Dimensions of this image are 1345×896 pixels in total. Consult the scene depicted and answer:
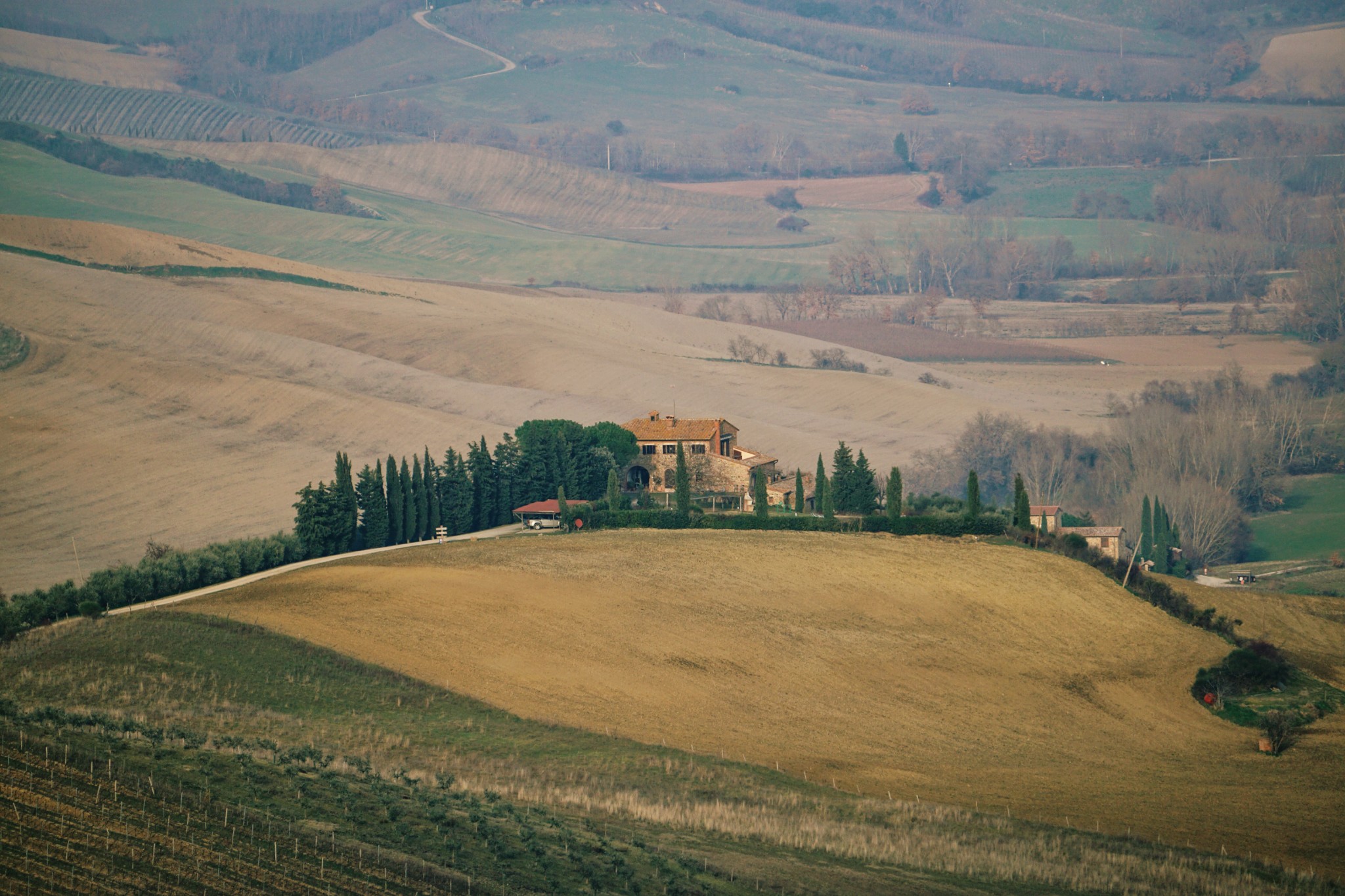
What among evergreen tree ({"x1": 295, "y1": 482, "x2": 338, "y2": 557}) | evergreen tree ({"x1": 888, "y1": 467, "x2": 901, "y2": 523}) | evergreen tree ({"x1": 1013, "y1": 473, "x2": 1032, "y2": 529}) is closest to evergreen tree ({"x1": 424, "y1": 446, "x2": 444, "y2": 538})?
evergreen tree ({"x1": 295, "y1": 482, "x2": 338, "y2": 557})

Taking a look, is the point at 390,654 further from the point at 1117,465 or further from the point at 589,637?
the point at 1117,465

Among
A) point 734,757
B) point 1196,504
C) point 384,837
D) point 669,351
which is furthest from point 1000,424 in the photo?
point 384,837

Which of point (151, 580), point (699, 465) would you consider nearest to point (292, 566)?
point (151, 580)

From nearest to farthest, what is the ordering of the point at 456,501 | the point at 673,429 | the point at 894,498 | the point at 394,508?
the point at 394,508 < the point at 894,498 < the point at 456,501 < the point at 673,429

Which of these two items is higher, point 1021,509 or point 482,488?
point 482,488

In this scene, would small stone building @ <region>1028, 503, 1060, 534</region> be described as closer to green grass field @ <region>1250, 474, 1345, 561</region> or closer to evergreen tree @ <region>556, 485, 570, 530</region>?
green grass field @ <region>1250, 474, 1345, 561</region>

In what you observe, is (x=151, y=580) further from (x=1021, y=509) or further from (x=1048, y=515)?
(x=1048, y=515)
